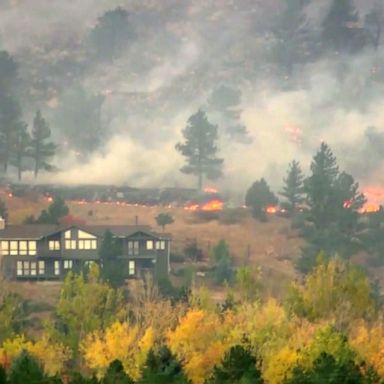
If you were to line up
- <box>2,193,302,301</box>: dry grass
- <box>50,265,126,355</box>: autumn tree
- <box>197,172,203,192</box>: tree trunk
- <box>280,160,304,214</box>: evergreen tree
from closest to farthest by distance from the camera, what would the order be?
<box>50,265,126,355</box>: autumn tree → <box>2,193,302,301</box>: dry grass → <box>280,160,304,214</box>: evergreen tree → <box>197,172,203,192</box>: tree trunk

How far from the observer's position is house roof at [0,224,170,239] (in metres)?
128

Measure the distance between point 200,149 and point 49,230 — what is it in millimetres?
45234

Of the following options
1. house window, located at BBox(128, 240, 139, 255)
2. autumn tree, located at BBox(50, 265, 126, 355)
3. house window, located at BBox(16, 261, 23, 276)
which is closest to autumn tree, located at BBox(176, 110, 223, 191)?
house window, located at BBox(128, 240, 139, 255)

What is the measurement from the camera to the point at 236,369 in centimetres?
7281

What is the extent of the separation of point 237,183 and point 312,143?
2429cm

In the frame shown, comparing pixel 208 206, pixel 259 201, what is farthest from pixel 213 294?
pixel 208 206

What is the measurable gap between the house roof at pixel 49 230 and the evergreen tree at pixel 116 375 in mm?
52197

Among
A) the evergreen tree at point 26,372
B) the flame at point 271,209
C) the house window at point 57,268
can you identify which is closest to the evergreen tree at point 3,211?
the house window at point 57,268

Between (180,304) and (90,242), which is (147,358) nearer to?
(180,304)

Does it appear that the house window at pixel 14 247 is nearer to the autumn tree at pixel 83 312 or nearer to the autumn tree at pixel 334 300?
the autumn tree at pixel 83 312

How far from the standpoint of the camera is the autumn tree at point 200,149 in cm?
17075

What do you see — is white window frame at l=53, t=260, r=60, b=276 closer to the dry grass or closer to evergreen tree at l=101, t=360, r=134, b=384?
the dry grass

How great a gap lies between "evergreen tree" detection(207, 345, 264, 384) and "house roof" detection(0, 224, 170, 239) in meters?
55.3

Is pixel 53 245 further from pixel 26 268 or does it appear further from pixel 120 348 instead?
pixel 120 348
